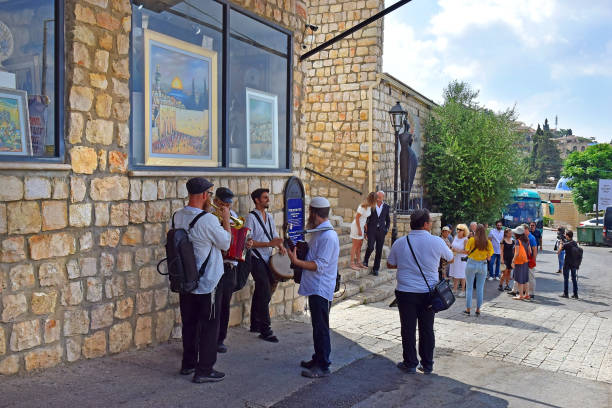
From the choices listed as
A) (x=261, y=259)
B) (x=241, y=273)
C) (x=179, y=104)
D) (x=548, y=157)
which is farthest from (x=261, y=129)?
(x=548, y=157)

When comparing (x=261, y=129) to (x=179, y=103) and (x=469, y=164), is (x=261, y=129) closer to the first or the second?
(x=179, y=103)

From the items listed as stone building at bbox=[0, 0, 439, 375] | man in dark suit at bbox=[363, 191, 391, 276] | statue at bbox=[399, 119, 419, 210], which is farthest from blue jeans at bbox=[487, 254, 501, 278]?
stone building at bbox=[0, 0, 439, 375]

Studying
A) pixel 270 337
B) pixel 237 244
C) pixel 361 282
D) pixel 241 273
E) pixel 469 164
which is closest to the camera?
pixel 237 244

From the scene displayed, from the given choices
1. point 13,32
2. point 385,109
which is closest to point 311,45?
point 385,109

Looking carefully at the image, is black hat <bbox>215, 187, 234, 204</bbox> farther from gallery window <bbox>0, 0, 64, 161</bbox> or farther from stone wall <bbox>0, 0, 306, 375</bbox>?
gallery window <bbox>0, 0, 64, 161</bbox>

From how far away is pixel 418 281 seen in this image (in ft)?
18.5

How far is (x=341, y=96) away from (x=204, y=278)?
39.4 ft

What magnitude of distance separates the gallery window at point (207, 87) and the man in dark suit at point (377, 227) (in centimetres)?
352

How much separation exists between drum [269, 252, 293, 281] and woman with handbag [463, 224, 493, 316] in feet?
14.5

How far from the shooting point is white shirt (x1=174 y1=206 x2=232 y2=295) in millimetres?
4695

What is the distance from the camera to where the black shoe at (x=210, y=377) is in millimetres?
4927

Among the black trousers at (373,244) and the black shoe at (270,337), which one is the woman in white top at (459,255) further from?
the black shoe at (270,337)

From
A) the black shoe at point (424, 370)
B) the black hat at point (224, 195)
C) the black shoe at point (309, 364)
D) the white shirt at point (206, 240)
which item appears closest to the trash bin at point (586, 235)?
the black shoe at point (424, 370)

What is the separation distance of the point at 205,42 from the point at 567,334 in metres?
6.93
